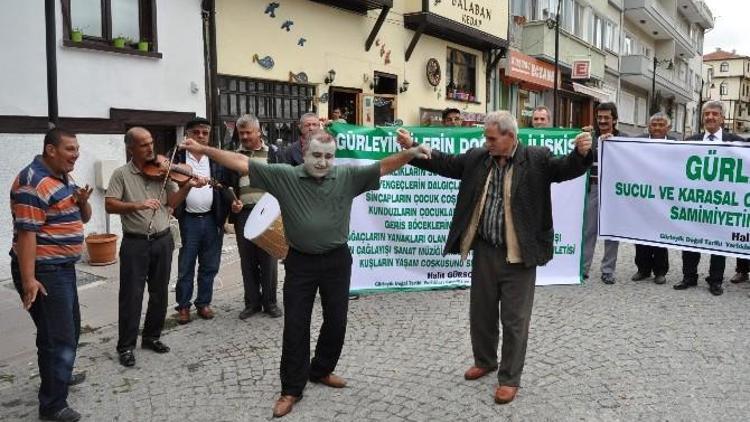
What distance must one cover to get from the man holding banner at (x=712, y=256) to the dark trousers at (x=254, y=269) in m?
4.52

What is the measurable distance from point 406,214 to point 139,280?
275cm

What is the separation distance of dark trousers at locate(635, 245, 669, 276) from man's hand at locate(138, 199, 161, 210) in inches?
220

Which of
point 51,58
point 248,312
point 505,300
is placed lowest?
point 248,312

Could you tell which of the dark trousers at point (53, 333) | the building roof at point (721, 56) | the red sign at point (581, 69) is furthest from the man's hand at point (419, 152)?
the building roof at point (721, 56)

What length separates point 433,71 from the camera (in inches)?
658

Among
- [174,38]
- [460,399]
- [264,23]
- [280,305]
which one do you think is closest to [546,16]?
[264,23]

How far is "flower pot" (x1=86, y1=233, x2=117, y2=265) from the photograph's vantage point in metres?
7.91

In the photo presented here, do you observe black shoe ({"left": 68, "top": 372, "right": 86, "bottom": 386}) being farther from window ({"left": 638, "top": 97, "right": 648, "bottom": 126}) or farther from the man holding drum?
window ({"left": 638, "top": 97, "right": 648, "bottom": 126})

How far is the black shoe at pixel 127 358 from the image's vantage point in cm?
468

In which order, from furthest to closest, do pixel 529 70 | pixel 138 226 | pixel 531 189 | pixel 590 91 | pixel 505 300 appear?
pixel 590 91 → pixel 529 70 → pixel 138 226 → pixel 505 300 → pixel 531 189

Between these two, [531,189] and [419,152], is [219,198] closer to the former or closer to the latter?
[419,152]

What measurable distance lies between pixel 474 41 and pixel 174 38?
10741 mm

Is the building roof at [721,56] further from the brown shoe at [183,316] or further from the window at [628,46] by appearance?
the brown shoe at [183,316]

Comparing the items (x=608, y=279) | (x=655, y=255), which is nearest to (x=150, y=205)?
(x=608, y=279)
